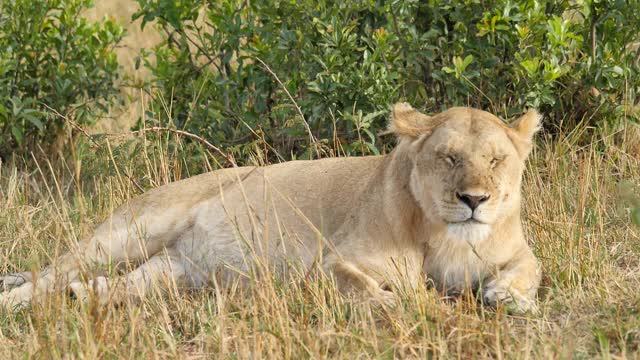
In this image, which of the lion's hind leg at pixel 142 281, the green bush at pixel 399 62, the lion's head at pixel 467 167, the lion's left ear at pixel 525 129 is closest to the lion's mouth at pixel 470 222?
the lion's head at pixel 467 167

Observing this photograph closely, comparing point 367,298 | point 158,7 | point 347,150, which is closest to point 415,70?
point 347,150

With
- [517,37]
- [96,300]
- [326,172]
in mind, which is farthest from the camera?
[517,37]

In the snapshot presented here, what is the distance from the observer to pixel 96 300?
13.1ft

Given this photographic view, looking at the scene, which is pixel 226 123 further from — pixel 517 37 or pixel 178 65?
pixel 517 37

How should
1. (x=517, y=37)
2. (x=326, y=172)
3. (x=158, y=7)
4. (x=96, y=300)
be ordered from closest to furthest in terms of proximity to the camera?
(x=96, y=300)
(x=326, y=172)
(x=517, y=37)
(x=158, y=7)

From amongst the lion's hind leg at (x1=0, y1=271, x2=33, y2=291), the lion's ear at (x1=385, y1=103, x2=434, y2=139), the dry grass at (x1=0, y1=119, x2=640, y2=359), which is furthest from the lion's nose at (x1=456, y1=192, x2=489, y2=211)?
the lion's hind leg at (x1=0, y1=271, x2=33, y2=291)

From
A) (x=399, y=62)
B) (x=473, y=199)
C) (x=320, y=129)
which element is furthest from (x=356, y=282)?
(x=399, y=62)

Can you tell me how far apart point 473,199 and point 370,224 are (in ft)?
2.25

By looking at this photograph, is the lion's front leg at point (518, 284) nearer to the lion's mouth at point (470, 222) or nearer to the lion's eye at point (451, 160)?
the lion's mouth at point (470, 222)

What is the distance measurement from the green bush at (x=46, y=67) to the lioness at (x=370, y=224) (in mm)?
1864

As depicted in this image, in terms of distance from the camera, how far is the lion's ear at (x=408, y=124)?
458 cm

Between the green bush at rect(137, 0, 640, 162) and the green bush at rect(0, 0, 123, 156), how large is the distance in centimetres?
75

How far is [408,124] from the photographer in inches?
182

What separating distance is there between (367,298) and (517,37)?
2.42 meters
